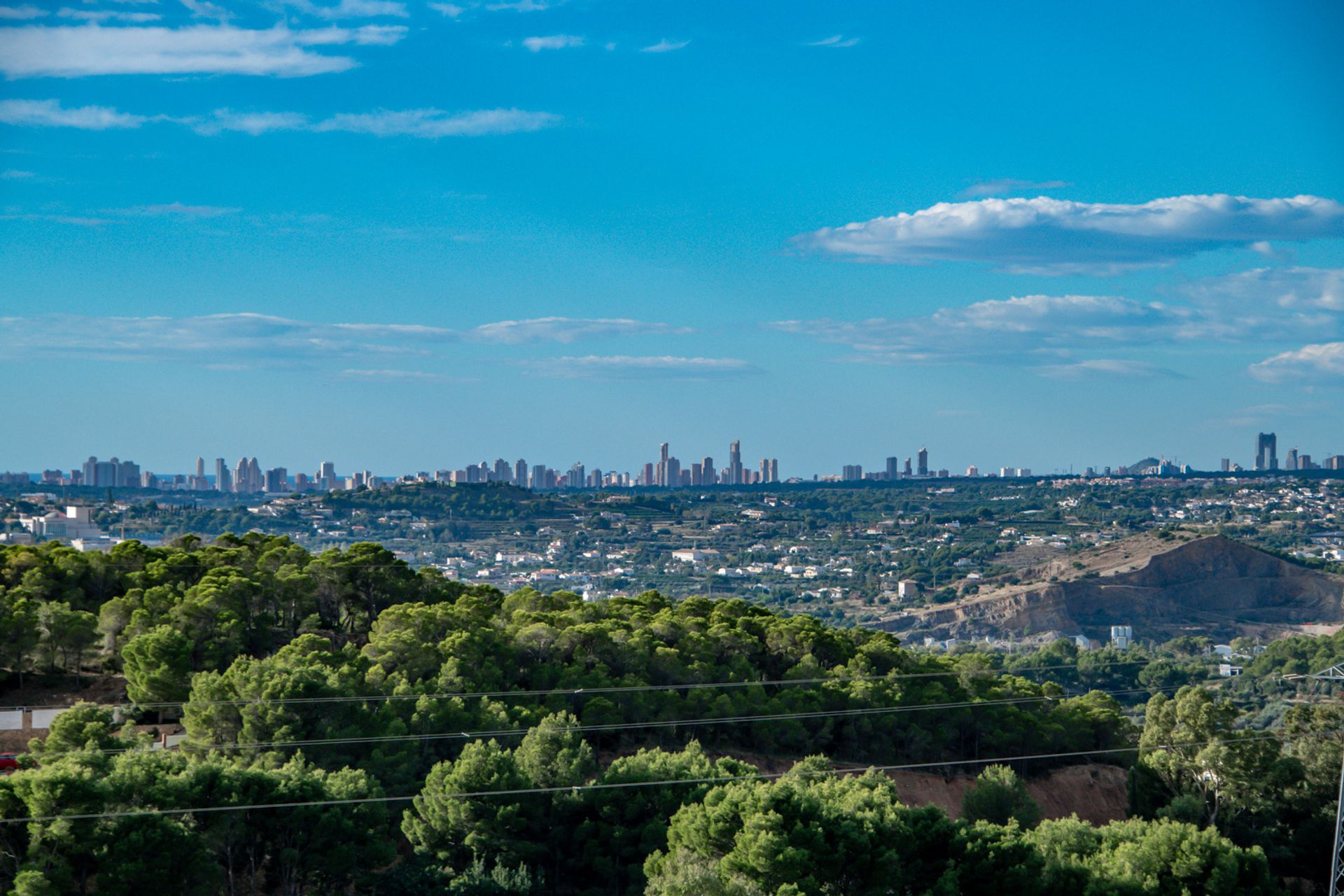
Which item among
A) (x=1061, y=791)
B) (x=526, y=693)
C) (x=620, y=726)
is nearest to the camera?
(x=526, y=693)

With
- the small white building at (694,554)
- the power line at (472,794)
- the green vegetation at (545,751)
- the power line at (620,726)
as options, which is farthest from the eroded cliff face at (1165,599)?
the power line at (472,794)

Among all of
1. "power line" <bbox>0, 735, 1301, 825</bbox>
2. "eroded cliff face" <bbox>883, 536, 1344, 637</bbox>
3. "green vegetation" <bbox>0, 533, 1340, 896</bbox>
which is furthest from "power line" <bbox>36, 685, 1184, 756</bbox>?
"eroded cliff face" <bbox>883, 536, 1344, 637</bbox>

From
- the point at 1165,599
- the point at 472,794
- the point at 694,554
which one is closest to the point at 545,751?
the point at 472,794

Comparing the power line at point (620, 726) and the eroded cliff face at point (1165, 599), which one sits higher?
the power line at point (620, 726)

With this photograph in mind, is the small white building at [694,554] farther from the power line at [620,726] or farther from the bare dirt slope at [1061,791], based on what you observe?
the bare dirt slope at [1061,791]

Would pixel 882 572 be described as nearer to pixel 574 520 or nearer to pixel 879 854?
pixel 574 520

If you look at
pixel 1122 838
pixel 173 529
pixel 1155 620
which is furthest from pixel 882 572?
pixel 1122 838

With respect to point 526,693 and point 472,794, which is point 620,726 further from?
point 472,794
